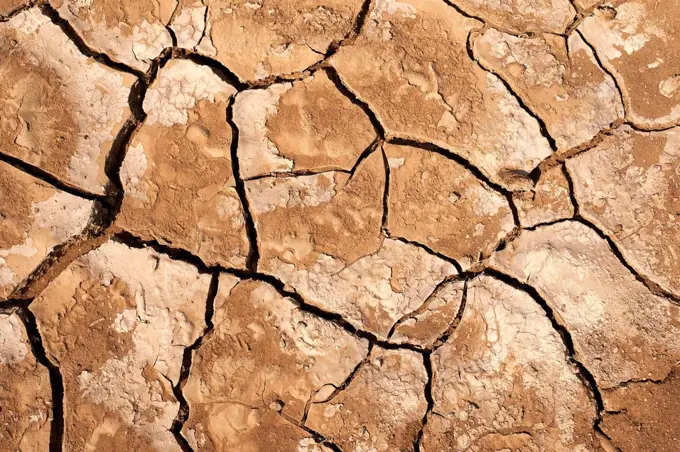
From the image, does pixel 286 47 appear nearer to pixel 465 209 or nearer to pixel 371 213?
pixel 371 213

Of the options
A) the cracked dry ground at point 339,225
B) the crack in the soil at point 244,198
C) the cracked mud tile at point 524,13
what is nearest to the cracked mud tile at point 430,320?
the cracked dry ground at point 339,225

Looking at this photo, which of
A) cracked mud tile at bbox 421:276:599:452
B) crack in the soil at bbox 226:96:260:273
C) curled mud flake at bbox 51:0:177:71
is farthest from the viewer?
curled mud flake at bbox 51:0:177:71

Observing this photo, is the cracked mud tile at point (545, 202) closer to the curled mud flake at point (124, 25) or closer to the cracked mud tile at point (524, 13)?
the cracked mud tile at point (524, 13)

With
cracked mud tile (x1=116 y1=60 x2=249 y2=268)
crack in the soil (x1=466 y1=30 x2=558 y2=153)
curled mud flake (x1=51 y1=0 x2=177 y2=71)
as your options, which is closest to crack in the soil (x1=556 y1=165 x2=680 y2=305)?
crack in the soil (x1=466 y1=30 x2=558 y2=153)

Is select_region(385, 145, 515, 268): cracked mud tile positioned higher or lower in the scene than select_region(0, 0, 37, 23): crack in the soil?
lower

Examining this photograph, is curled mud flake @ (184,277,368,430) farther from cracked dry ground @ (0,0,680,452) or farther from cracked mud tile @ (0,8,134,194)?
cracked mud tile @ (0,8,134,194)

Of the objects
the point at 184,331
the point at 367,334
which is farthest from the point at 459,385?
the point at 184,331
